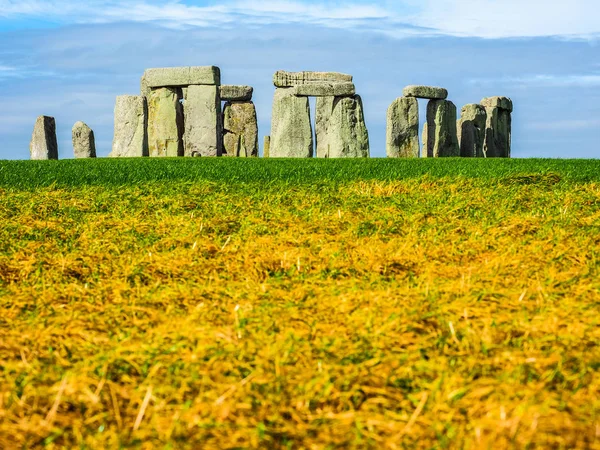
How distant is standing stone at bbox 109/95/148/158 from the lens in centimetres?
2091

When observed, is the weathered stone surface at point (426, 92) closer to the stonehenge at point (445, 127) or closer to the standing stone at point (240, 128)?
the stonehenge at point (445, 127)

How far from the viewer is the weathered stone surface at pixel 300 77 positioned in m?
23.1

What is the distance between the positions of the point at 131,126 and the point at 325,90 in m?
5.45

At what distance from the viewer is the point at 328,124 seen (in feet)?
69.6

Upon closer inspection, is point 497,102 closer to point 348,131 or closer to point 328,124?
point 328,124

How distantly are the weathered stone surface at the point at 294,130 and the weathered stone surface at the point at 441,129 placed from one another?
4615mm

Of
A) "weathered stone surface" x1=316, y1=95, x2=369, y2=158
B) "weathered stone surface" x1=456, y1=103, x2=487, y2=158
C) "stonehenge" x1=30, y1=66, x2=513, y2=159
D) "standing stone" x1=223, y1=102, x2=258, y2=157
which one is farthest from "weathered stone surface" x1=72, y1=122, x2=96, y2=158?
"weathered stone surface" x1=456, y1=103, x2=487, y2=158

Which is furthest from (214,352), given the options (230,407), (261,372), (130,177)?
(130,177)

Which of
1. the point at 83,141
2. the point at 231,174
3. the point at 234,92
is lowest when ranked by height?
the point at 231,174

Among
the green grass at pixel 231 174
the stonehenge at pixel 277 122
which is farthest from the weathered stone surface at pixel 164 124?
the green grass at pixel 231 174

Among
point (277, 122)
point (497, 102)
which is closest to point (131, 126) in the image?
point (277, 122)

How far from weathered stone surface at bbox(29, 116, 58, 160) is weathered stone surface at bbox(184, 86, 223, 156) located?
13.1 ft

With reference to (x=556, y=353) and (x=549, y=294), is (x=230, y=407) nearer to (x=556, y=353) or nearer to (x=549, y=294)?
(x=556, y=353)

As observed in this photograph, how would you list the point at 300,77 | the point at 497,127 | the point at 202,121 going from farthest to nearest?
the point at 497,127, the point at 300,77, the point at 202,121
